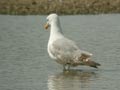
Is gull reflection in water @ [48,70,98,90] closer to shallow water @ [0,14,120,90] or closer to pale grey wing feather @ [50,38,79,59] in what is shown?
shallow water @ [0,14,120,90]

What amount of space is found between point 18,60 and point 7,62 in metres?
0.40

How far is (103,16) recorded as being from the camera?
32.1 metres

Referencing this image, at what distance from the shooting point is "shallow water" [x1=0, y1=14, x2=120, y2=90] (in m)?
13.8

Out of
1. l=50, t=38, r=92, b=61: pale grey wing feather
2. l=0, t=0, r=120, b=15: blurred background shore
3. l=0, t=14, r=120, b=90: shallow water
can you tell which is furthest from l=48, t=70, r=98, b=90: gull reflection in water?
Result: l=0, t=0, r=120, b=15: blurred background shore

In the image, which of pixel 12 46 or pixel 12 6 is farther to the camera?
pixel 12 6

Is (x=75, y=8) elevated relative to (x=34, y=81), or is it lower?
elevated

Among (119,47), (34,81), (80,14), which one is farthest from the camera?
(80,14)

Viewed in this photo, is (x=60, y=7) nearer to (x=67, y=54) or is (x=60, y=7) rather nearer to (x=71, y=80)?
(x=67, y=54)

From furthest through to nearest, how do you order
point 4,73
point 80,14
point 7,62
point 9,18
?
point 80,14 → point 9,18 → point 7,62 → point 4,73

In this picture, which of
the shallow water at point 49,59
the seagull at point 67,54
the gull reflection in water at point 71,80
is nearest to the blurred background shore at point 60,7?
the shallow water at point 49,59

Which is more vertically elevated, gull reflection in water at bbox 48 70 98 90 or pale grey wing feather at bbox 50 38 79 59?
pale grey wing feather at bbox 50 38 79 59

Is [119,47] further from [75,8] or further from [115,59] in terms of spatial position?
[75,8]

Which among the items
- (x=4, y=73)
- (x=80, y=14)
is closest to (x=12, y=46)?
(x=4, y=73)

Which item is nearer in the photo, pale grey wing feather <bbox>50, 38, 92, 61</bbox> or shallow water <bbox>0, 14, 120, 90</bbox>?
shallow water <bbox>0, 14, 120, 90</bbox>
